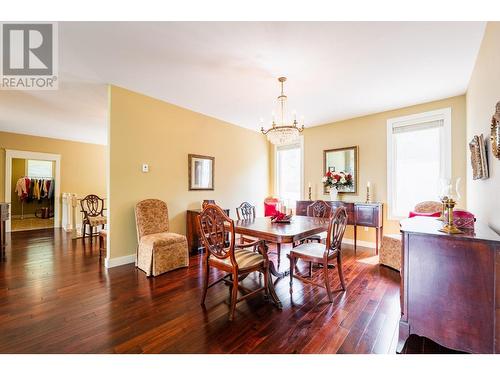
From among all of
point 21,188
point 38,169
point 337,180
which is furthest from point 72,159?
point 337,180

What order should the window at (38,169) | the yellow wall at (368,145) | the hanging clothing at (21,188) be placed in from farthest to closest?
the window at (38,169) < the hanging clothing at (21,188) < the yellow wall at (368,145)

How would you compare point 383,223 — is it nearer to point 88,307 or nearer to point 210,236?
point 210,236

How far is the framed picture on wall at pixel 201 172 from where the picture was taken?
4.12 m

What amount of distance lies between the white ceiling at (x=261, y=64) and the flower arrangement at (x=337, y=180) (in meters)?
1.23

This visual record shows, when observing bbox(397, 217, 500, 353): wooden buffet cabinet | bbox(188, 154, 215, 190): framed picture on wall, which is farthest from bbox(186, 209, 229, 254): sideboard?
bbox(397, 217, 500, 353): wooden buffet cabinet

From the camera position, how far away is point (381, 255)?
10.6 ft

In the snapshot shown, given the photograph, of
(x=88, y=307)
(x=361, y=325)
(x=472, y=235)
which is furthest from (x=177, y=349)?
(x=472, y=235)

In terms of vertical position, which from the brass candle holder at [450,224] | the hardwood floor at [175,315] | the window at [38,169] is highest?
the window at [38,169]

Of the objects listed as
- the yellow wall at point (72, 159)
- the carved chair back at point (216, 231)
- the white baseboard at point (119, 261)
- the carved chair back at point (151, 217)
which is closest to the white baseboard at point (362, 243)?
the carved chair back at point (216, 231)

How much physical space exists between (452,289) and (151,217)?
3.37 m

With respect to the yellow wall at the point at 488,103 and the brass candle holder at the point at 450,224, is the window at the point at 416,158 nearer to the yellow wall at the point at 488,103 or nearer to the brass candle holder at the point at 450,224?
the yellow wall at the point at 488,103

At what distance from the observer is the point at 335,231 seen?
7.70ft

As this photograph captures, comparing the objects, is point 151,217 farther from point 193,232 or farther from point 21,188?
point 21,188

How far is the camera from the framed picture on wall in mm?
4117
